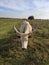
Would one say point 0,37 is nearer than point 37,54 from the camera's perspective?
No

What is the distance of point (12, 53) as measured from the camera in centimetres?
1421

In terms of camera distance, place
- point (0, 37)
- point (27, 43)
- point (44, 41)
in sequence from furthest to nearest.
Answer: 1. point (0, 37)
2. point (44, 41)
3. point (27, 43)

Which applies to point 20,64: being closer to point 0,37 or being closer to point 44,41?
point 44,41

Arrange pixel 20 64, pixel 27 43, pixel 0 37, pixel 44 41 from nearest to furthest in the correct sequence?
pixel 20 64 < pixel 27 43 < pixel 44 41 < pixel 0 37

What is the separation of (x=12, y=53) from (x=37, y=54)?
1494 mm

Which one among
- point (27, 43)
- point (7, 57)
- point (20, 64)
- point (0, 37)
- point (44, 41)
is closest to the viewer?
point (20, 64)

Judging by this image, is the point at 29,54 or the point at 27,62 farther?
the point at 29,54

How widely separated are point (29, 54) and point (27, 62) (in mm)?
1172

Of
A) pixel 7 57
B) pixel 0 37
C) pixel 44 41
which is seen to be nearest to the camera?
pixel 7 57

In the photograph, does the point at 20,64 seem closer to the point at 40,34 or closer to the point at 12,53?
the point at 12,53

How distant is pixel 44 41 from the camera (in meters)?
16.7

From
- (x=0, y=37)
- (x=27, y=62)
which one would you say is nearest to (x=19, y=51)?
(x=27, y=62)

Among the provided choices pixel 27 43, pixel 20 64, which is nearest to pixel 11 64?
pixel 20 64

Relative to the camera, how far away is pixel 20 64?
41.7ft
